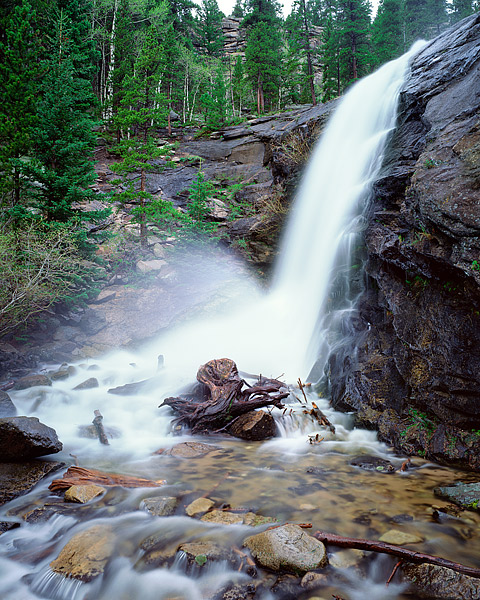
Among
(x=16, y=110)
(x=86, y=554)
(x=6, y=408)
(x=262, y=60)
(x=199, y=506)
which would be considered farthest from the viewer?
(x=262, y=60)

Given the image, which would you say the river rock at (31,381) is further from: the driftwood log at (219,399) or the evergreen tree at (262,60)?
the evergreen tree at (262,60)

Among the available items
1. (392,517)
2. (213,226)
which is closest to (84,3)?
(213,226)

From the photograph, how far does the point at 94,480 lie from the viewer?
4.39 meters

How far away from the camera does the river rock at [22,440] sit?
4676 millimetres

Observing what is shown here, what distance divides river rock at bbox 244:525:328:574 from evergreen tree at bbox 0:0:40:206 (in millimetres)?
11451

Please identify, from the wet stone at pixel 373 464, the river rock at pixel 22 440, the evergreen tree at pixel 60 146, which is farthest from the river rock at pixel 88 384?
the wet stone at pixel 373 464

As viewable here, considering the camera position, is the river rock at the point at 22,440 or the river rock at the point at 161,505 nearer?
the river rock at the point at 161,505

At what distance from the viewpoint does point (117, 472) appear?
480 cm

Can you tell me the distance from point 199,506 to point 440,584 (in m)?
2.27

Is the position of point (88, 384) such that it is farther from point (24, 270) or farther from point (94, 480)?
point (94, 480)

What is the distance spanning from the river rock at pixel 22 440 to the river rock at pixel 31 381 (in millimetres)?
3332

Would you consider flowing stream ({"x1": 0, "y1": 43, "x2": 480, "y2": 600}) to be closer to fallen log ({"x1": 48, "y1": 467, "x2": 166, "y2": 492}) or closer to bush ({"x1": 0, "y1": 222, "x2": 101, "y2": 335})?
fallen log ({"x1": 48, "y1": 467, "x2": 166, "y2": 492})

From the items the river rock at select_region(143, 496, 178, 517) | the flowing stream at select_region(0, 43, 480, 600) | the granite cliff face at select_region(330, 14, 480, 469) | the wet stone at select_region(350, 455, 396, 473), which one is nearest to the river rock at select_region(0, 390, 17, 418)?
the flowing stream at select_region(0, 43, 480, 600)

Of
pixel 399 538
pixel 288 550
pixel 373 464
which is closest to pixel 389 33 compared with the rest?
pixel 373 464
